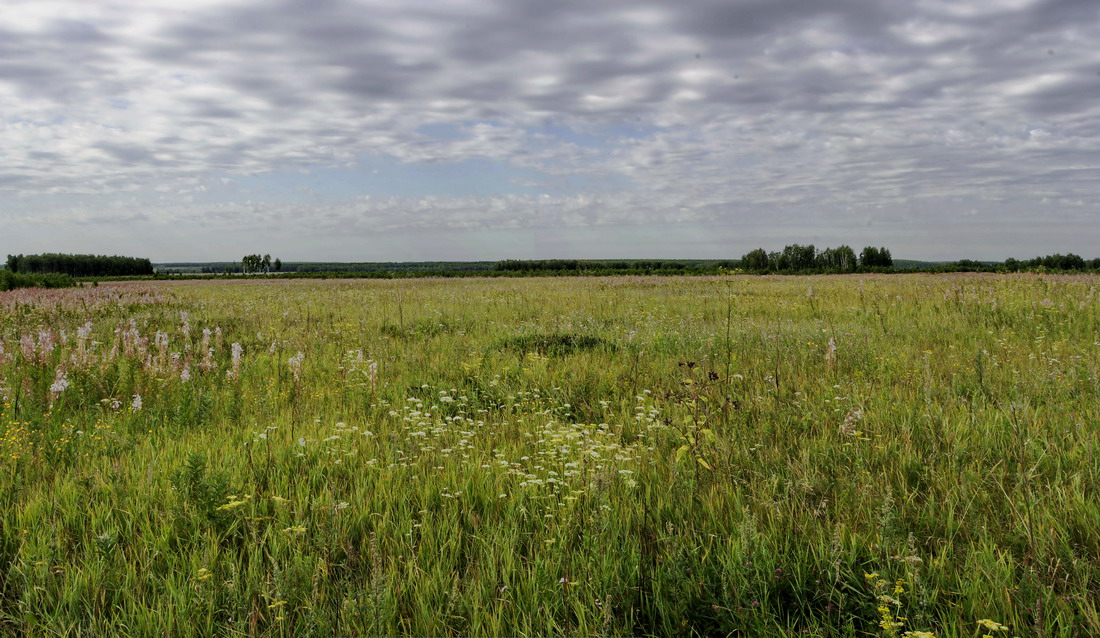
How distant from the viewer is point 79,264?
113m

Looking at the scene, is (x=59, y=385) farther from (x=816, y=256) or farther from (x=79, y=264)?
(x=79, y=264)

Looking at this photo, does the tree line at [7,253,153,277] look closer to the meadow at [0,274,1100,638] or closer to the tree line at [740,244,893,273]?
the tree line at [740,244,893,273]

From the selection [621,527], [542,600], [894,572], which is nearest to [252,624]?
[542,600]

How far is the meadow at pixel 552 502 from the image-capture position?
89.9 inches

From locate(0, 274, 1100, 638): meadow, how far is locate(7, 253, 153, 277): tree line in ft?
414

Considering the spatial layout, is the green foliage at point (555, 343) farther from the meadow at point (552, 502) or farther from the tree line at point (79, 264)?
the tree line at point (79, 264)

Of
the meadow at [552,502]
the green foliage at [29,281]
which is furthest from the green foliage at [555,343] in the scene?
the green foliage at [29,281]

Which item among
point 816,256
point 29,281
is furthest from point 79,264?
point 816,256

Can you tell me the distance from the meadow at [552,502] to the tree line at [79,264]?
12619 centimetres

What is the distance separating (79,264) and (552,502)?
14371 centimetres

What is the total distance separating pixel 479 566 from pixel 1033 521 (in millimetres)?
2659

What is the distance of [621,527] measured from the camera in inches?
112

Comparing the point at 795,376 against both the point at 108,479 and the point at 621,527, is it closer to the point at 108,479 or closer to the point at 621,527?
the point at 621,527

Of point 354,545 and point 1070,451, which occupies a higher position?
point 1070,451
